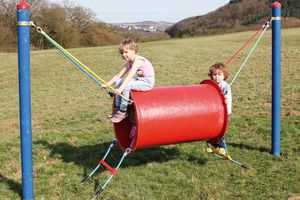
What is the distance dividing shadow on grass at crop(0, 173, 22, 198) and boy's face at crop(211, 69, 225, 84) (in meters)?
3.00

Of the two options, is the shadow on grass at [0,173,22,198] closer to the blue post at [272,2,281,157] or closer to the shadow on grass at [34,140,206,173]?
the shadow on grass at [34,140,206,173]

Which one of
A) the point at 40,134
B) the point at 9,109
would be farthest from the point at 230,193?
the point at 9,109

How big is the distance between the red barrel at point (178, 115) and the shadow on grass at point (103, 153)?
0.94 metres

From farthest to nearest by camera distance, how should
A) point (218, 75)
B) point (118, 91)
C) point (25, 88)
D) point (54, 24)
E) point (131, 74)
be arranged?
point (54, 24) → point (218, 75) → point (131, 74) → point (118, 91) → point (25, 88)

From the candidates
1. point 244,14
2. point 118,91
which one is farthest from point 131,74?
point 244,14

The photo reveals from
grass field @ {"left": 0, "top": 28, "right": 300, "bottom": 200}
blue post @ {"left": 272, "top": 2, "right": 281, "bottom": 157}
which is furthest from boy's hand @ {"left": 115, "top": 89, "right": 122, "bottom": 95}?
blue post @ {"left": 272, "top": 2, "right": 281, "bottom": 157}

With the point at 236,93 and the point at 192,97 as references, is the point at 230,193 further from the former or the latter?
the point at 236,93

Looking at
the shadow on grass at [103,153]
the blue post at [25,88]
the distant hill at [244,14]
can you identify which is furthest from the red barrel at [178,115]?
the distant hill at [244,14]

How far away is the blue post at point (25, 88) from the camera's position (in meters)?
4.28

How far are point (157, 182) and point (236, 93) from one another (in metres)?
7.51

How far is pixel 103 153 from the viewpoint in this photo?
6.45 m

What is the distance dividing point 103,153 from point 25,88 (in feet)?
7.75

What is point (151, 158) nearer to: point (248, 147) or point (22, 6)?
point (248, 147)

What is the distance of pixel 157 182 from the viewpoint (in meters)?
5.24
